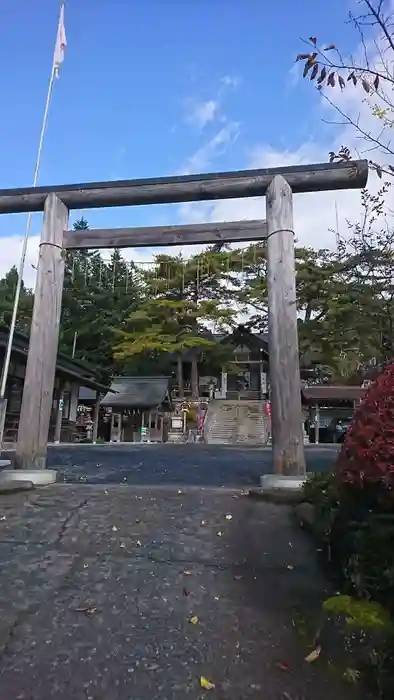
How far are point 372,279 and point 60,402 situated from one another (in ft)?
61.3

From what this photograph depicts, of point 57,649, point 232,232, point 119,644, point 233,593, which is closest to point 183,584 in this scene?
point 233,593

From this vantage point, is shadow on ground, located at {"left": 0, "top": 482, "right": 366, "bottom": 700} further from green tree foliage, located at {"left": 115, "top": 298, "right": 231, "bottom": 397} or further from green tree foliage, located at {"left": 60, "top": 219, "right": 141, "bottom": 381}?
green tree foliage, located at {"left": 60, "top": 219, "right": 141, "bottom": 381}

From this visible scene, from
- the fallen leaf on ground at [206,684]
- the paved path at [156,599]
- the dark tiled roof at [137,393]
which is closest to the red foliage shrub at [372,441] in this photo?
the paved path at [156,599]

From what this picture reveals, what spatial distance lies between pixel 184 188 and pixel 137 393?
75.5ft

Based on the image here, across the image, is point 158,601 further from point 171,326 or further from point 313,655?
point 171,326

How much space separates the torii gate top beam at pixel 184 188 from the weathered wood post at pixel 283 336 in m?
0.18

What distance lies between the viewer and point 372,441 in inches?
108

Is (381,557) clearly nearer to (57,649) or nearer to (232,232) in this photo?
(57,649)

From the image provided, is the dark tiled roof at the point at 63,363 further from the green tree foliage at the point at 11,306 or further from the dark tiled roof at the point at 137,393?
the green tree foliage at the point at 11,306

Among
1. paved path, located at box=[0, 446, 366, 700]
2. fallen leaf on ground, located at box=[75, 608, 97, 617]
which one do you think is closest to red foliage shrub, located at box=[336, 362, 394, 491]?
paved path, located at box=[0, 446, 366, 700]

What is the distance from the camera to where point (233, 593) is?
10.2ft

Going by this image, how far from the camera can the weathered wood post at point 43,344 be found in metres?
5.73

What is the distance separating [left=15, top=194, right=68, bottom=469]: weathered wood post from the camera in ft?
18.8

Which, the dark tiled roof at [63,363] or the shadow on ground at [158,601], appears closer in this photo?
the shadow on ground at [158,601]
